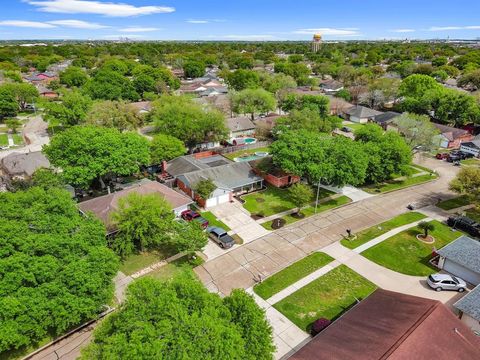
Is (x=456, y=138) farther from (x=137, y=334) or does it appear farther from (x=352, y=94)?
(x=137, y=334)

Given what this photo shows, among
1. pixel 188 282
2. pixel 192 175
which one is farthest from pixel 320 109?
pixel 188 282

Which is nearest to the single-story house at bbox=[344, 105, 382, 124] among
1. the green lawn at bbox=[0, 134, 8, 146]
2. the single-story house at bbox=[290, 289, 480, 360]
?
the single-story house at bbox=[290, 289, 480, 360]

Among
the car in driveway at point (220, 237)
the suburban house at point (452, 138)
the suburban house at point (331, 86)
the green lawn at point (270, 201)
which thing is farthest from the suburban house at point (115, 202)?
the suburban house at point (331, 86)

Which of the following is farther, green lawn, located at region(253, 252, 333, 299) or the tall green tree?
the tall green tree

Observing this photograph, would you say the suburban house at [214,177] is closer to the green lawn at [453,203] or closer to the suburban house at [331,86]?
the green lawn at [453,203]

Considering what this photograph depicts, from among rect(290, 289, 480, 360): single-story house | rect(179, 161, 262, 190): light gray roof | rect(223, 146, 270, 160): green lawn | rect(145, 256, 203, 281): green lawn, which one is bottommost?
rect(223, 146, 270, 160): green lawn

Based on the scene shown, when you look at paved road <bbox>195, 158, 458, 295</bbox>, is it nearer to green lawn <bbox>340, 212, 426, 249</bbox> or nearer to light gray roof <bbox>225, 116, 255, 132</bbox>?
green lawn <bbox>340, 212, 426, 249</bbox>

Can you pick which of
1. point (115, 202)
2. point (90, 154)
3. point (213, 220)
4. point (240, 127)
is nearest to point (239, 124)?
point (240, 127)
